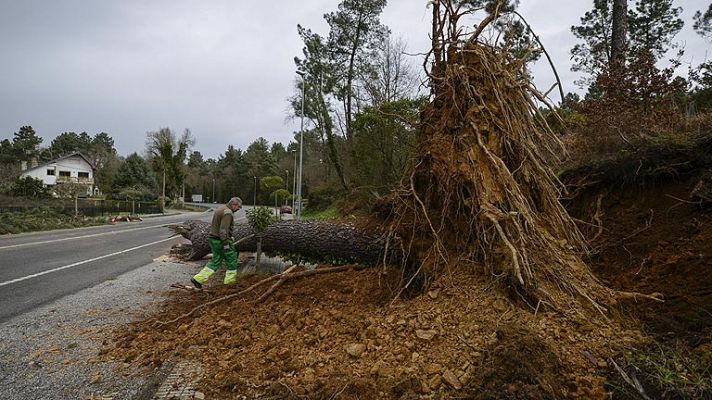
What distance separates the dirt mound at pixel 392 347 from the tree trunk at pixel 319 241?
92.5 inches

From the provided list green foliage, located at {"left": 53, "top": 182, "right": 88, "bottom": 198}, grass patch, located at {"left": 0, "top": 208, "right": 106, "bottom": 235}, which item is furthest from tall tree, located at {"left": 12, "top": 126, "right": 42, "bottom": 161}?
grass patch, located at {"left": 0, "top": 208, "right": 106, "bottom": 235}

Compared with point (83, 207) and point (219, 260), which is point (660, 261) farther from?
point (83, 207)

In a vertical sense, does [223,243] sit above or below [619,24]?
below

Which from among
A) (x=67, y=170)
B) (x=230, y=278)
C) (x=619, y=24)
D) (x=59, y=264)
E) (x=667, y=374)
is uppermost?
(x=619, y=24)

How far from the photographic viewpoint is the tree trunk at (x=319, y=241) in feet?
21.6

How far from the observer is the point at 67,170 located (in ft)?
150

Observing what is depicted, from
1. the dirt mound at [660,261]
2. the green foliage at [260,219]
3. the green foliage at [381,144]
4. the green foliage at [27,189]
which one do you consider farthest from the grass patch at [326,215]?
the green foliage at [27,189]

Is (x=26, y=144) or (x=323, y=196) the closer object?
(x=323, y=196)

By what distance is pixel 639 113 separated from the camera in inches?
304

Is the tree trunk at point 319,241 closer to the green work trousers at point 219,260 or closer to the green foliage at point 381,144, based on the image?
the green work trousers at point 219,260

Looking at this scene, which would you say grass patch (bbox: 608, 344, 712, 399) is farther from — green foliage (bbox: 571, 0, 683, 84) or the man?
green foliage (bbox: 571, 0, 683, 84)

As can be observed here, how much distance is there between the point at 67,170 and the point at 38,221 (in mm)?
33267

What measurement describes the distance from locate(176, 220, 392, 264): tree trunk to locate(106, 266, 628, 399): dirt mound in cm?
235

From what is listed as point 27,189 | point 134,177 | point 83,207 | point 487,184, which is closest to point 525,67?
point 487,184
